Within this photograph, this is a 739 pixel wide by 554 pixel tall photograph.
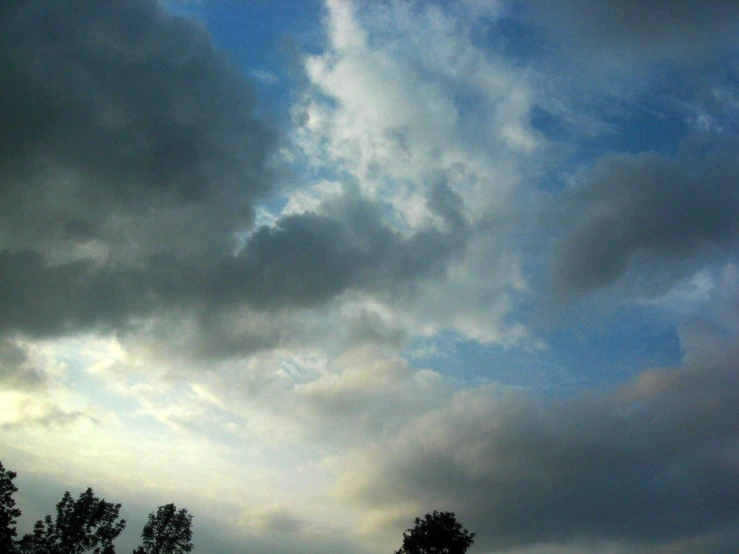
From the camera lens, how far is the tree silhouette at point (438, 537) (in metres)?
58.7

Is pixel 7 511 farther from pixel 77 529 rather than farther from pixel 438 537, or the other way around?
pixel 438 537

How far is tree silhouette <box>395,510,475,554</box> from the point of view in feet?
192

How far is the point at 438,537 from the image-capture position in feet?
194

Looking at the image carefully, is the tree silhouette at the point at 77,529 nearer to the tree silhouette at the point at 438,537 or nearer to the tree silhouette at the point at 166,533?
the tree silhouette at the point at 166,533

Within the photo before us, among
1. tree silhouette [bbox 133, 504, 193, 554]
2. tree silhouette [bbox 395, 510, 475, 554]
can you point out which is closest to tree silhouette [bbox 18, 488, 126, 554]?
tree silhouette [bbox 133, 504, 193, 554]

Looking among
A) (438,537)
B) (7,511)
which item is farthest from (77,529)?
(438,537)

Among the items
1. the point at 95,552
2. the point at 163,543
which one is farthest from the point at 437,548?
the point at 95,552

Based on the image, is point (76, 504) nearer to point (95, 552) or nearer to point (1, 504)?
point (95, 552)

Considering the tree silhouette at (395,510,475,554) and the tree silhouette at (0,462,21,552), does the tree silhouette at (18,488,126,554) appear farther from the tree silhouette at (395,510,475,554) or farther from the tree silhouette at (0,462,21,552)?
the tree silhouette at (395,510,475,554)

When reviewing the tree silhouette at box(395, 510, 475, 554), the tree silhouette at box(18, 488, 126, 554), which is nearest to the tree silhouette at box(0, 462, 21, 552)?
the tree silhouette at box(18, 488, 126, 554)

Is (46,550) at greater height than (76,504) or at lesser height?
lesser

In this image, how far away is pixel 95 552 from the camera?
195 feet

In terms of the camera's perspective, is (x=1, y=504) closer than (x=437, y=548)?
Yes

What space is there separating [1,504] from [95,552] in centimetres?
1328
